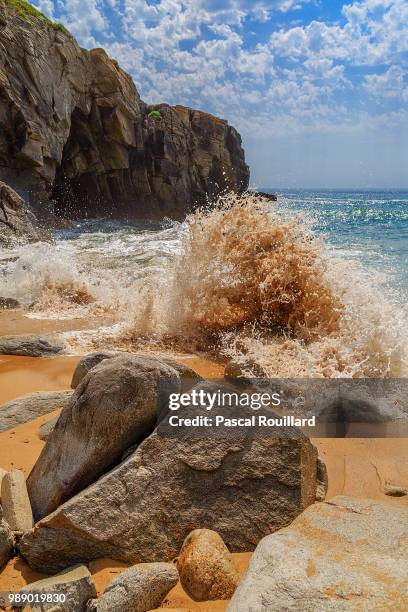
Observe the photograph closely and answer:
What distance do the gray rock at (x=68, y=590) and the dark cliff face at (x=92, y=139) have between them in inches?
701

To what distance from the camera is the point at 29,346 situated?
16.5 ft

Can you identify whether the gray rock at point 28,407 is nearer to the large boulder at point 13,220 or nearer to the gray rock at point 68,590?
the gray rock at point 68,590

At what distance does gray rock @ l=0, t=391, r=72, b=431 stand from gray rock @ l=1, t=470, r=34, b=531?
824 millimetres

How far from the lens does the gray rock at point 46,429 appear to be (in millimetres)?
3016

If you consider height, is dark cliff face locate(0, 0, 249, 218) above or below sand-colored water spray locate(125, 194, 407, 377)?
above

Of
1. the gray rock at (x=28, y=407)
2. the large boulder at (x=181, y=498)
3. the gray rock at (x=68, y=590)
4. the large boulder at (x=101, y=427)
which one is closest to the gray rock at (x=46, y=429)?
the gray rock at (x=28, y=407)

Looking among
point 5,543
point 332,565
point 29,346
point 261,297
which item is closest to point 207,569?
point 332,565

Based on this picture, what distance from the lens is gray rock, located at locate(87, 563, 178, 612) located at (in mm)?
1762

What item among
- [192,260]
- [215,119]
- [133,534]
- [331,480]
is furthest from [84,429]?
[215,119]

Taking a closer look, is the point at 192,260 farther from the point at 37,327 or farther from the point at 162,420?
the point at 162,420

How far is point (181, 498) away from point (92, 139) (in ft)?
82.5

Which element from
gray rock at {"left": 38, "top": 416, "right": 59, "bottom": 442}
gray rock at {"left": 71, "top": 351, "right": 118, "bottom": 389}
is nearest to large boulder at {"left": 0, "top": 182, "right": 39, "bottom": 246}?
gray rock at {"left": 71, "top": 351, "right": 118, "bottom": 389}

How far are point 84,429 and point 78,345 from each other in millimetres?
3215

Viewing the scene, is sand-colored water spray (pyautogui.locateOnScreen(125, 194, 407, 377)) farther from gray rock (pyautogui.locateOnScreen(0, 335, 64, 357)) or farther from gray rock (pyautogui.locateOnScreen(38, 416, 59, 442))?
gray rock (pyautogui.locateOnScreen(38, 416, 59, 442))
